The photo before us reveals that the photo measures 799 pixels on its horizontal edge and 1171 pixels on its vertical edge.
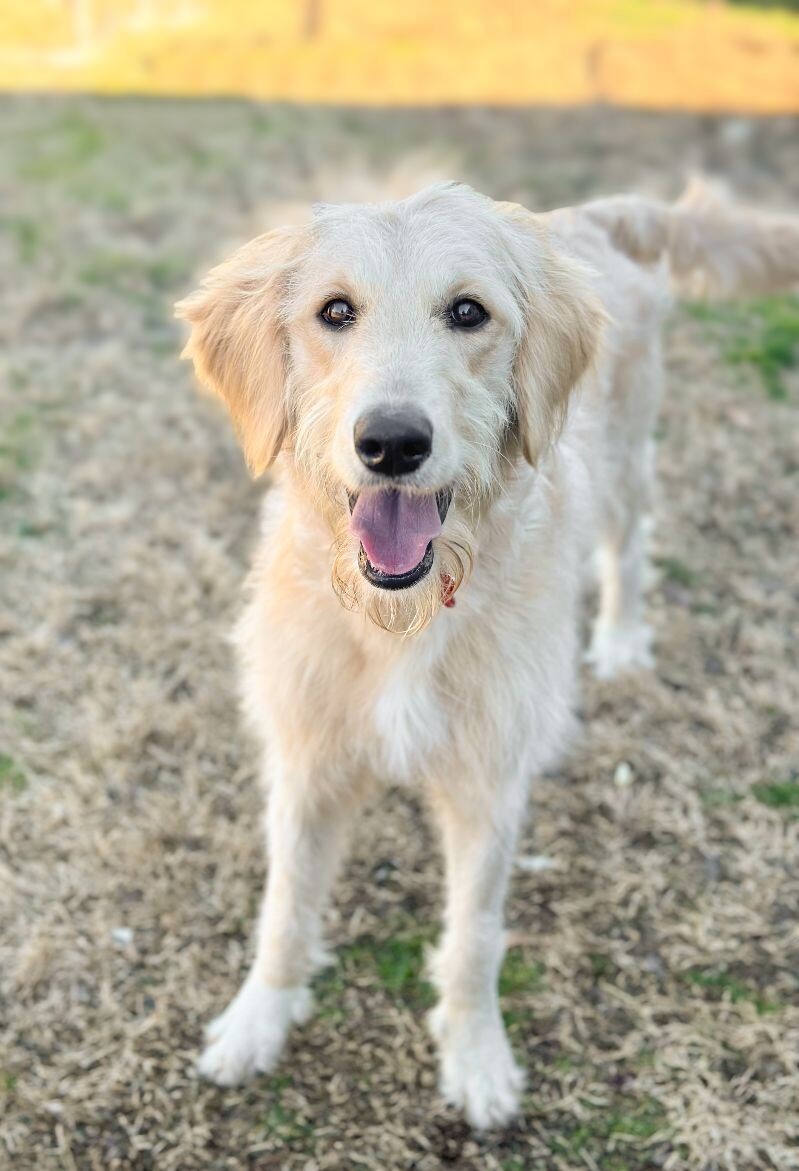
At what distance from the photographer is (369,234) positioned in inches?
87.3

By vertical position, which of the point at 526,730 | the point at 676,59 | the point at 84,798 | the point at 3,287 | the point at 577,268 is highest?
the point at 676,59

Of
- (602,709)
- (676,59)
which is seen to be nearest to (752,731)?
(602,709)

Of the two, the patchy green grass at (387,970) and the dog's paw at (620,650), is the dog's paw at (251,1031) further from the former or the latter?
the dog's paw at (620,650)

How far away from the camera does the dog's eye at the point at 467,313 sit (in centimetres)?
221

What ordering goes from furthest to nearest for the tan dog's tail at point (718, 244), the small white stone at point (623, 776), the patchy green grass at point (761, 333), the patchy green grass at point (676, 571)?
the patchy green grass at point (761, 333), the patchy green grass at point (676, 571), the tan dog's tail at point (718, 244), the small white stone at point (623, 776)

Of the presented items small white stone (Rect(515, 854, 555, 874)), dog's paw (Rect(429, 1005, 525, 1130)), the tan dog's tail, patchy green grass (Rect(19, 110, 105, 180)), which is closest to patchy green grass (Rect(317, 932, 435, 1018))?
dog's paw (Rect(429, 1005, 525, 1130))

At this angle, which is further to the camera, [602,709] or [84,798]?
[602,709]


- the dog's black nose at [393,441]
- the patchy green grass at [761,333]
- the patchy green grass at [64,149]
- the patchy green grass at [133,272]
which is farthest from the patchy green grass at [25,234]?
Result: the dog's black nose at [393,441]

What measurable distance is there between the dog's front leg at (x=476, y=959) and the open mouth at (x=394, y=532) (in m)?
0.75

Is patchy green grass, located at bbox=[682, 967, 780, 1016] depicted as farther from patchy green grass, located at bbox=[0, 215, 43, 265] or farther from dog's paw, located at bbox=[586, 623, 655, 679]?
patchy green grass, located at bbox=[0, 215, 43, 265]

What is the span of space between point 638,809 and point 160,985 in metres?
1.64

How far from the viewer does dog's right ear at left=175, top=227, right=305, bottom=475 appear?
2359 millimetres

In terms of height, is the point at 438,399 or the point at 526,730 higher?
the point at 438,399

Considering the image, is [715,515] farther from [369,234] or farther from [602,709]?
[369,234]
